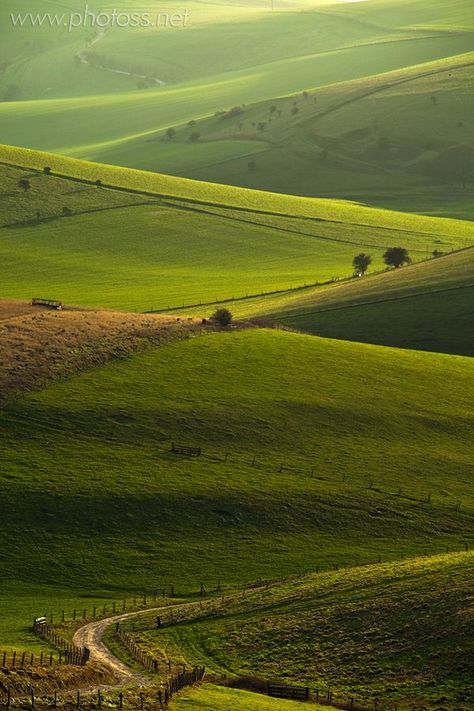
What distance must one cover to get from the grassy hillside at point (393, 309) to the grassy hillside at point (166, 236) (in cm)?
1156

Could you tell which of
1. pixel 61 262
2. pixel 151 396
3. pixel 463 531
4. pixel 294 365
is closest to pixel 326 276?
pixel 61 262

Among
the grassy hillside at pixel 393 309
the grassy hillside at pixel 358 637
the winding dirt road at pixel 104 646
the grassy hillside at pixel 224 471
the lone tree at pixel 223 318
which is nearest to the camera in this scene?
the winding dirt road at pixel 104 646

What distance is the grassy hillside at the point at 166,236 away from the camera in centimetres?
13562

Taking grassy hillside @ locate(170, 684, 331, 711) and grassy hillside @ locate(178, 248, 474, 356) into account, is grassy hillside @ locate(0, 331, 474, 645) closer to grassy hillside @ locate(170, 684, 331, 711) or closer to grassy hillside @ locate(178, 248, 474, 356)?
grassy hillside @ locate(170, 684, 331, 711)

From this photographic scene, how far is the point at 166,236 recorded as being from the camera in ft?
511

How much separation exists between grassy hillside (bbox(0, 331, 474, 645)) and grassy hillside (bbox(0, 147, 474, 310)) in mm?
38729

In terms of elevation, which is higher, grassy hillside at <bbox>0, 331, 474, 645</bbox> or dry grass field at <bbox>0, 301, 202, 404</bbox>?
dry grass field at <bbox>0, 301, 202, 404</bbox>

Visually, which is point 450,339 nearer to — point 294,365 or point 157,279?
point 294,365

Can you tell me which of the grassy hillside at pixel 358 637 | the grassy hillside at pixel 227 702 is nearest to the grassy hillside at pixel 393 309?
the grassy hillside at pixel 358 637

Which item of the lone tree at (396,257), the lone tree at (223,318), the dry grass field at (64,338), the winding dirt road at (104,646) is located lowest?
the winding dirt road at (104,646)

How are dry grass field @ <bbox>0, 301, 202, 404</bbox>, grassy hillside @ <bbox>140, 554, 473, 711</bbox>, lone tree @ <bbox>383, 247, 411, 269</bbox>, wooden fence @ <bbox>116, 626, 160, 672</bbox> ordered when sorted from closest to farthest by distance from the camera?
grassy hillside @ <bbox>140, 554, 473, 711</bbox> → wooden fence @ <bbox>116, 626, 160, 672</bbox> → dry grass field @ <bbox>0, 301, 202, 404</bbox> → lone tree @ <bbox>383, 247, 411, 269</bbox>

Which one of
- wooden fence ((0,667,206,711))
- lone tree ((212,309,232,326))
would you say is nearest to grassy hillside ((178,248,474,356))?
lone tree ((212,309,232,326))

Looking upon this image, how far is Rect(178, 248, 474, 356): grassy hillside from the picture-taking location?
103 meters

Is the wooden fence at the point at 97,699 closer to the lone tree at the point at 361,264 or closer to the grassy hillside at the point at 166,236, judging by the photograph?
the grassy hillside at the point at 166,236
